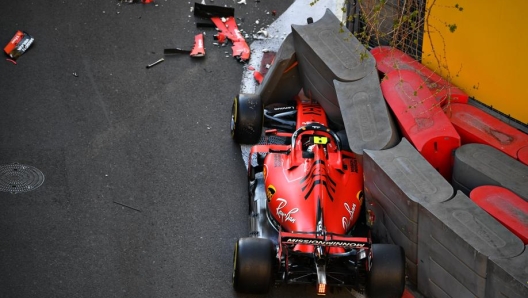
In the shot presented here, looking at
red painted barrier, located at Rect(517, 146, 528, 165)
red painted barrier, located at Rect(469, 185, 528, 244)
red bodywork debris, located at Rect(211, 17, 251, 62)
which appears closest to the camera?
red painted barrier, located at Rect(469, 185, 528, 244)

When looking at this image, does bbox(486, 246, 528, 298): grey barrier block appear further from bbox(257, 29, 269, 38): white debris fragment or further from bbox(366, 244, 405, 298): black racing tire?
bbox(257, 29, 269, 38): white debris fragment

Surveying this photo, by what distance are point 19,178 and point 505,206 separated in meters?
5.65

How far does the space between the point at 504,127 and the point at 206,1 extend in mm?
6226

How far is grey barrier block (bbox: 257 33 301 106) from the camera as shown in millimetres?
10930

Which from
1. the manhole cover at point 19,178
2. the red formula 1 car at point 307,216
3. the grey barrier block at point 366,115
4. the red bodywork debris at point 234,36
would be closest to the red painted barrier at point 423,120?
the grey barrier block at point 366,115

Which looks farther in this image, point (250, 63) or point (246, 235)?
point (250, 63)

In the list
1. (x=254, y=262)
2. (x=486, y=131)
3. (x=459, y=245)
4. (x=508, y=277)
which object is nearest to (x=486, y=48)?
(x=486, y=131)

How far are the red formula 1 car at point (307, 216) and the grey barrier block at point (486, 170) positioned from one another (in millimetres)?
1105

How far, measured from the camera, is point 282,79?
11.0 m

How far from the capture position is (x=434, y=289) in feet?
27.8

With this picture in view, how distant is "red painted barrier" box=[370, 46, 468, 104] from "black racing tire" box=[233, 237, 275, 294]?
2860 mm

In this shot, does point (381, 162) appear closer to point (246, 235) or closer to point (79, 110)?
point (246, 235)

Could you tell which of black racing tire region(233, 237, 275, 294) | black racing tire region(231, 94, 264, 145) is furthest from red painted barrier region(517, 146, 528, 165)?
black racing tire region(231, 94, 264, 145)

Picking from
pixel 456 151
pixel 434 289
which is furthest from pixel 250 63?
pixel 434 289
